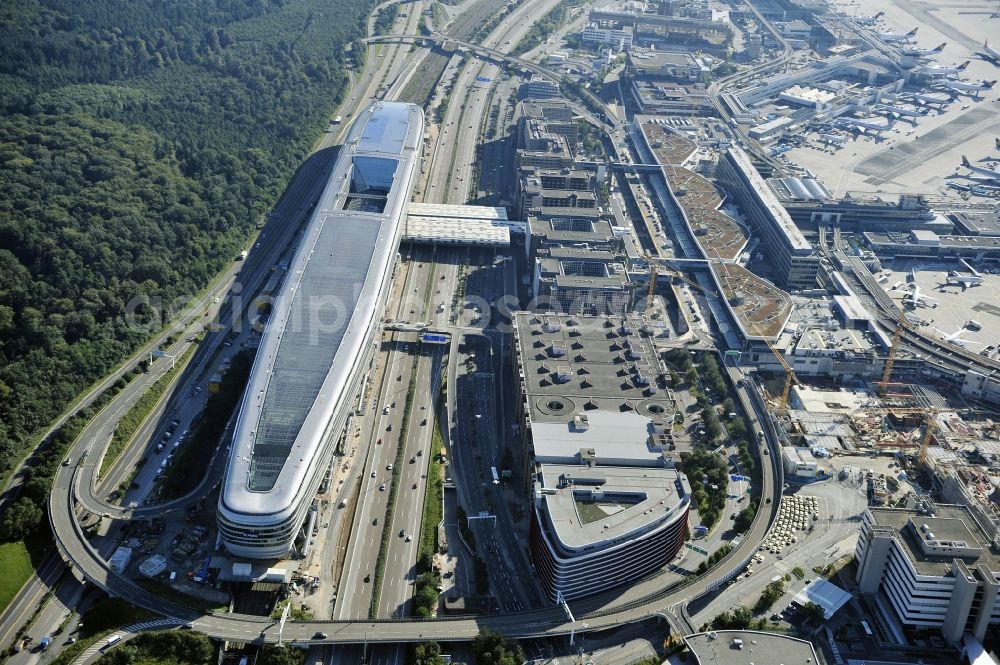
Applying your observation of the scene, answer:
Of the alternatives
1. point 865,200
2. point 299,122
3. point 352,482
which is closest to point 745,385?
Answer: point 352,482

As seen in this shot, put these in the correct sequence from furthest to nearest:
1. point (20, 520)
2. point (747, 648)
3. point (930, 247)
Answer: point (930, 247) → point (20, 520) → point (747, 648)

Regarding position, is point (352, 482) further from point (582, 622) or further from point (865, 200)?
point (865, 200)

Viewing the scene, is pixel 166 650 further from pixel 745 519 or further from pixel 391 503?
pixel 745 519

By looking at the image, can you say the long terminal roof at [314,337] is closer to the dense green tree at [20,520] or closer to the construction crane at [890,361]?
the dense green tree at [20,520]

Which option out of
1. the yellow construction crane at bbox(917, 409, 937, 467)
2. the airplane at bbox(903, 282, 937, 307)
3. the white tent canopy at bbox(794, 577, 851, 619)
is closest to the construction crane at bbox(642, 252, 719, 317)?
the airplane at bbox(903, 282, 937, 307)

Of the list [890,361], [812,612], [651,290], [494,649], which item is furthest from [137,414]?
[890,361]

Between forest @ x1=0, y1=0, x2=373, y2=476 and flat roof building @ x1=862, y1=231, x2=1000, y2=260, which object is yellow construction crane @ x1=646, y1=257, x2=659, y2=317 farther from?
forest @ x1=0, y1=0, x2=373, y2=476

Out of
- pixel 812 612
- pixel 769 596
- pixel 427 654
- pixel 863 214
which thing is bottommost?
pixel 812 612
